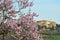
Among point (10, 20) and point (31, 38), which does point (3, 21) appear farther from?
point (31, 38)

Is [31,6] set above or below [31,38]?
above

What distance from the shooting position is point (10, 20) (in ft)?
26.5

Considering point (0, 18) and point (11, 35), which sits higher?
point (0, 18)

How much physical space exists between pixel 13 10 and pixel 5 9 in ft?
0.74

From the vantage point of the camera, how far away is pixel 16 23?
321 inches

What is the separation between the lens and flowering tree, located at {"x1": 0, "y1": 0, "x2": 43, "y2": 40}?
8.06m

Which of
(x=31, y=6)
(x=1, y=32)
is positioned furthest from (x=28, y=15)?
(x=1, y=32)

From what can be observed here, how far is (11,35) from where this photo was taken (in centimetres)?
821

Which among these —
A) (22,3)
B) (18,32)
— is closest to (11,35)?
(18,32)

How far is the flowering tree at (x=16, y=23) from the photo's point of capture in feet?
26.5

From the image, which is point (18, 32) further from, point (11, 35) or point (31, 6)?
point (31, 6)

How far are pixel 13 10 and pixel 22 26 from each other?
52 centimetres

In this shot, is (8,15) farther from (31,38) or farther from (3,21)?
(31,38)

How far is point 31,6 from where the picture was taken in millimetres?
8445
